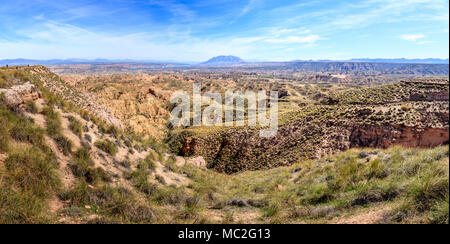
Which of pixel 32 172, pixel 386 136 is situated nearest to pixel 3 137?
pixel 32 172

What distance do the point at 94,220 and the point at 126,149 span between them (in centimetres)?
684

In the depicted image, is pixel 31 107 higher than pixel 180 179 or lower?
higher

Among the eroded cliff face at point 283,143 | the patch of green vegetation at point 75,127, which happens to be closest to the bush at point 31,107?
the patch of green vegetation at point 75,127

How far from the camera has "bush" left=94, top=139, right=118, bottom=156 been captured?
1002 cm

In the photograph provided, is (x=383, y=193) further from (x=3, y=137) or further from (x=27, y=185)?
(x=3, y=137)

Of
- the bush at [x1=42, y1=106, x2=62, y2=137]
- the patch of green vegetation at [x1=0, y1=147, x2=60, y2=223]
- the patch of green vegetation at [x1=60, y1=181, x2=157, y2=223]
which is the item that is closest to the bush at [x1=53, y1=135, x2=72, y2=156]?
the bush at [x1=42, y1=106, x2=62, y2=137]

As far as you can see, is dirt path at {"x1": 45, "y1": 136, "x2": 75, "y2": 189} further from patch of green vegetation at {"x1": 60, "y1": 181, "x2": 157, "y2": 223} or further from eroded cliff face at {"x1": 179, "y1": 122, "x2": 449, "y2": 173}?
Answer: eroded cliff face at {"x1": 179, "y1": 122, "x2": 449, "y2": 173}

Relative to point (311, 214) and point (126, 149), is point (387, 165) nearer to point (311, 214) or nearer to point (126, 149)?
point (311, 214)

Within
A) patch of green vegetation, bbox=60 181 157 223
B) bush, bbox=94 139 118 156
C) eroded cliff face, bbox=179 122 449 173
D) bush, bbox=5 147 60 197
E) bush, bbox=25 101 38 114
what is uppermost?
bush, bbox=25 101 38 114

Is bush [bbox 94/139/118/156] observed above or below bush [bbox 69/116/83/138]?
below

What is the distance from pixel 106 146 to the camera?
10.2 m

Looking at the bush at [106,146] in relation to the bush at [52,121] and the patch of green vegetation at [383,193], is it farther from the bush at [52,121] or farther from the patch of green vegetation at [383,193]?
the patch of green vegetation at [383,193]

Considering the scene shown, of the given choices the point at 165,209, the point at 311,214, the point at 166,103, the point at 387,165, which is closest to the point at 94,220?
the point at 165,209
